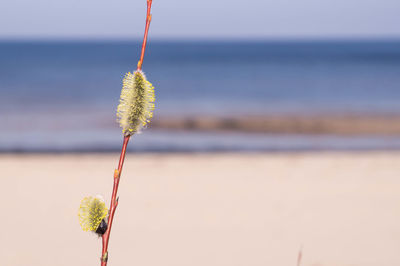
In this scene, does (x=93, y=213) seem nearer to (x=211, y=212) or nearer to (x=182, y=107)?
(x=211, y=212)

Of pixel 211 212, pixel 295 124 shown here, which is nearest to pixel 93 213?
pixel 211 212

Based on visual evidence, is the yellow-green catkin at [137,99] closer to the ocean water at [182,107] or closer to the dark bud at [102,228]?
the dark bud at [102,228]

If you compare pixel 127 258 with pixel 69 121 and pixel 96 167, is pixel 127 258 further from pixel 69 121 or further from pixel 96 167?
pixel 69 121

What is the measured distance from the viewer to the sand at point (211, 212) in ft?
18.4

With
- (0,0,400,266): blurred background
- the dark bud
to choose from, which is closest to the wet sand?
(0,0,400,266): blurred background

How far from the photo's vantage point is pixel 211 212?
6.97 metres

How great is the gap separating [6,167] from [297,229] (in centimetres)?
599

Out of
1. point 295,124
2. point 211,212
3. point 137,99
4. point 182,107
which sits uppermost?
point 182,107

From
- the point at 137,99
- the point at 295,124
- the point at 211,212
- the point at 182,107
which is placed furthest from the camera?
the point at 182,107

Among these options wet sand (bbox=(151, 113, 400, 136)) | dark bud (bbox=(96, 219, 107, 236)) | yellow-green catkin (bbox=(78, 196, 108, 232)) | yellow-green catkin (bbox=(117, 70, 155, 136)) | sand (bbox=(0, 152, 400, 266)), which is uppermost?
wet sand (bbox=(151, 113, 400, 136))

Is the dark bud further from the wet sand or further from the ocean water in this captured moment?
the wet sand

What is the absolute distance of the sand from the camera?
5598mm

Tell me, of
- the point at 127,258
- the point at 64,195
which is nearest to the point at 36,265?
the point at 127,258

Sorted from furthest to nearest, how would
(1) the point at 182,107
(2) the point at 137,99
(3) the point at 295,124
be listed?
1. (1) the point at 182,107
2. (3) the point at 295,124
3. (2) the point at 137,99
